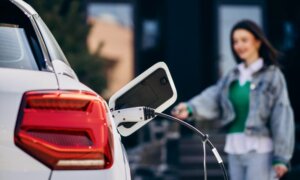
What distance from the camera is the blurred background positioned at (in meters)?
11.4

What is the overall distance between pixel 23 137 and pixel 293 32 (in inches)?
446

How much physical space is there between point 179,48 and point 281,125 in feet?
24.3

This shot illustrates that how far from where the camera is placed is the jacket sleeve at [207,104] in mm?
5500

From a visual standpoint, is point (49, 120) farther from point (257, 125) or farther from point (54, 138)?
point (257, 125)

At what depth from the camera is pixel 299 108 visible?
1298cm

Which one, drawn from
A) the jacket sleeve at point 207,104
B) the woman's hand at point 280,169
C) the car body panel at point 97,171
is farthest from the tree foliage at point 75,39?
the car body panel at point 97,171

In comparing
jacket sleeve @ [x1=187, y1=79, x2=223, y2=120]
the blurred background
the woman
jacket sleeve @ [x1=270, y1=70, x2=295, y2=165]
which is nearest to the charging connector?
the woman

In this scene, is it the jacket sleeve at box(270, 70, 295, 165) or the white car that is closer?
the white car

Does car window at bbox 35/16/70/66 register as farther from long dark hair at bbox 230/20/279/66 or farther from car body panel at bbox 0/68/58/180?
long dark hair at bbox 230/20/279/66

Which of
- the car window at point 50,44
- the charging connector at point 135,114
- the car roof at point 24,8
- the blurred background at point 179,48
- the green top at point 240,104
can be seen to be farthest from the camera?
the blurred background at point 179,48

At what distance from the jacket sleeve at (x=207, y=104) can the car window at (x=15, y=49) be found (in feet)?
8.27

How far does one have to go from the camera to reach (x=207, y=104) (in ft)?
18.3

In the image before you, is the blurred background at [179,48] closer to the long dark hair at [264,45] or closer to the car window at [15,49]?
the long dark hair at [264,45]

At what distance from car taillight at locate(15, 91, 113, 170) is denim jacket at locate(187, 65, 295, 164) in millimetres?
2706
